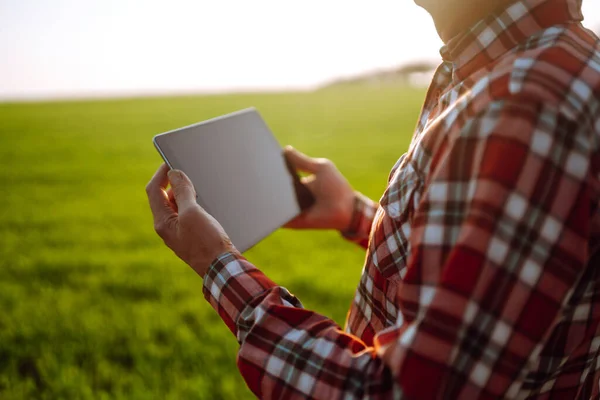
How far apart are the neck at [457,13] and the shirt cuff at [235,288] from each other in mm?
658

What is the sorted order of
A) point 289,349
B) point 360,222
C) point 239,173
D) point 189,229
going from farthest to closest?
point 360,222 → point 239,173 → point 189,229 → point 289,349

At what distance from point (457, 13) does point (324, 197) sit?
1.07 meters

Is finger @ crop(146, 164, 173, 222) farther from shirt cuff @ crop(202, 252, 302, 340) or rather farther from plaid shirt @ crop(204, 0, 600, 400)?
plaid shirt @ crop(204, 0, 600, 400)

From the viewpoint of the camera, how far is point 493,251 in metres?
0.71

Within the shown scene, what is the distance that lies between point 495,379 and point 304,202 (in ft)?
4.13

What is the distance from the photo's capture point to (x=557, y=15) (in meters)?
0.86

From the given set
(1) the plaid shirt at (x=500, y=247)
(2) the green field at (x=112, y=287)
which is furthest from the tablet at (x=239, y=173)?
(2) the green field at (x=112, y=287)

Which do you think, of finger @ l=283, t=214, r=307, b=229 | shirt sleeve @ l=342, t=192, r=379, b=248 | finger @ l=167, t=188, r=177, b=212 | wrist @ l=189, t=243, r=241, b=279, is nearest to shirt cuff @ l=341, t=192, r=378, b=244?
shirt sleeve @ l=342, t=192, r=379, b=248

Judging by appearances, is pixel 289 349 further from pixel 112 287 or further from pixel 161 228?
pixel 112 287

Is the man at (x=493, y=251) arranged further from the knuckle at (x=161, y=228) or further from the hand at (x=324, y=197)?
the hand at (x=324, y=197)

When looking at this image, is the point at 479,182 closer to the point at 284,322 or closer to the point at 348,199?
the point at 284,322

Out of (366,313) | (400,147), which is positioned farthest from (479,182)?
(400,147)

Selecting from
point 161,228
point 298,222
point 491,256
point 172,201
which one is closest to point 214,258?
point 161,228

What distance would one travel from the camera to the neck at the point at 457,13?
0.95 metres
